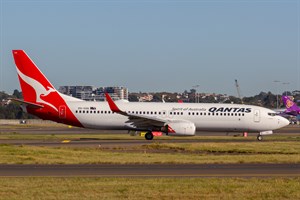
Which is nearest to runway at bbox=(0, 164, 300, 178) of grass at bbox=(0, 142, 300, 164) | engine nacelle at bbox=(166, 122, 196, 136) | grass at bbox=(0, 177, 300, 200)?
grass at bbox=(0, 177, 300, 200)

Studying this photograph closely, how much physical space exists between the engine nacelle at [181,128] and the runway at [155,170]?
2486 cm

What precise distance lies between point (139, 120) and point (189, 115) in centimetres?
421

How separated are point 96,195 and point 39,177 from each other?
511 centimetres

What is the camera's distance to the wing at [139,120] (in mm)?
52219

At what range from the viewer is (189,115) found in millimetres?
54625

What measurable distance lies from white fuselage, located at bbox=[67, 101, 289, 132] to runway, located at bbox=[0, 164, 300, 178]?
2661cm

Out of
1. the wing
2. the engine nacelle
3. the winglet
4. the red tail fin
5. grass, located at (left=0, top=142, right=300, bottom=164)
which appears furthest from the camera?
the red tail fin

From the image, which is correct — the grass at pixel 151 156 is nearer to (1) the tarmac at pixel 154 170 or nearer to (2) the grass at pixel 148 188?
(1) the tarmac at pixel 154 170

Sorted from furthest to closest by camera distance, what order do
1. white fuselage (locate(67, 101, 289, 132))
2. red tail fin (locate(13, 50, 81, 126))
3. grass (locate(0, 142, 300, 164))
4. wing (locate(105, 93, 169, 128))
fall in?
white fuselage (locate(67, 101, 289, 132)), red tail fin (locate(13, 50, 81, 126)), wing (locate(105, 93, 169, 128)), grass (locate(0, 142, 300, 164))

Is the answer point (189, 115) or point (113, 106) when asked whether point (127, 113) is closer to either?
point (113, 106)

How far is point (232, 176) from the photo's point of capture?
76.2 feet

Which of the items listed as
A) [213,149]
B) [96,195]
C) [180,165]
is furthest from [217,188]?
[213,149]

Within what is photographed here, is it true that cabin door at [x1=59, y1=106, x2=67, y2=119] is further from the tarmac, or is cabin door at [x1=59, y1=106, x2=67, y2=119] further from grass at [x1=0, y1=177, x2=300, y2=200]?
grass at [x1=0, y1=177, x2=300, y2=200]

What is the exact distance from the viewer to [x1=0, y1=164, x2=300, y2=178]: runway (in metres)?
23.8
